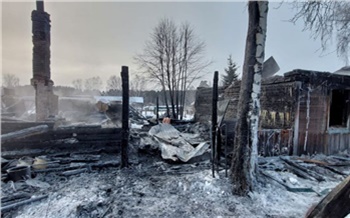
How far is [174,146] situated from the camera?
19.6 feet

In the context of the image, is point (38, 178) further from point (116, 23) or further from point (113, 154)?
point (116, 23)

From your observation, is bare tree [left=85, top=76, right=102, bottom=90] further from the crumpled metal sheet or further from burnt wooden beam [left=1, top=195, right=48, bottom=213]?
burnt wooden beam [left=1, top=195, right=48, bottom=213]

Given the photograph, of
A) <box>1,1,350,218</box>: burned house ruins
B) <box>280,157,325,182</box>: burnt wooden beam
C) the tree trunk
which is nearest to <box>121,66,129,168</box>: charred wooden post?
<box>1,1,350,218</box>: burned house ruins

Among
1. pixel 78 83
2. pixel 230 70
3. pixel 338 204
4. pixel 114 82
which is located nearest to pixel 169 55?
pixel 230 70

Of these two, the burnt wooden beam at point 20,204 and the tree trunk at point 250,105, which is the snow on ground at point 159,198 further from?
the tree trunk at point 250,105

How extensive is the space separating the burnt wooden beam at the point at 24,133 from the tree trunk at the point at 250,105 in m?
5.48

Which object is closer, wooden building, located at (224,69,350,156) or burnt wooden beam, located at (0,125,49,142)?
burnt wooden beam, located at (0,125,49,142)

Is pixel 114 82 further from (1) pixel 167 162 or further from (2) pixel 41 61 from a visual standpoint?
(1) pixel 167 162

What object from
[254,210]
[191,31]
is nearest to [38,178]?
[254,210]

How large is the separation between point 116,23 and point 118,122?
4.91m

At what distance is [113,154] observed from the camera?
6.34 m

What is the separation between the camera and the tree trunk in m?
3.47

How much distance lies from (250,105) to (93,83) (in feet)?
180

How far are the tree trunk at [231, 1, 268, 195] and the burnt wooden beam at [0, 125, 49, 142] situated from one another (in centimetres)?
548
